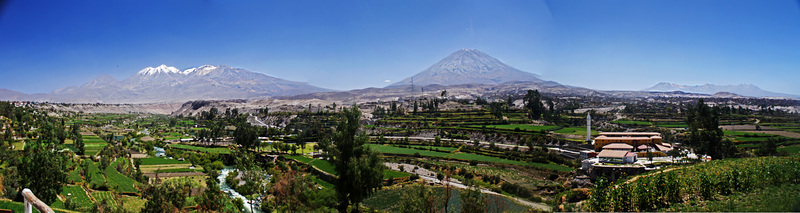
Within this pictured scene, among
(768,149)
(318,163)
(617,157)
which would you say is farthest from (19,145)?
(768,149)

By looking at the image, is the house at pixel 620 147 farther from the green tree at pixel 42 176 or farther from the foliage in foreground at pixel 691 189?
the green tree at pixel 42 176

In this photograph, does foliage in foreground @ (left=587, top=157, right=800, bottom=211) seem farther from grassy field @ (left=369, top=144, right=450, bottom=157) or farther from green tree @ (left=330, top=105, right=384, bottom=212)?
grassy field @ (left=369, top=144, right=450, bottom=157)

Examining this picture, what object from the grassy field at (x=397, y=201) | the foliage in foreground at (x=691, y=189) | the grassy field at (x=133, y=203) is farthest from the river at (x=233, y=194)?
the foliage in foreground at (x=691, y=189)

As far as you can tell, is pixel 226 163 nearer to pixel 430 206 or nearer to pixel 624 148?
pixel 430 206

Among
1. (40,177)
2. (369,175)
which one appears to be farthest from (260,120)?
(369,175)

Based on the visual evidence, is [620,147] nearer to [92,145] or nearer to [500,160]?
[500,160]

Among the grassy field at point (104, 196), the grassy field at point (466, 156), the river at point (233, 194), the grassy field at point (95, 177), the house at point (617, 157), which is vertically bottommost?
the river at point (233, 194)
